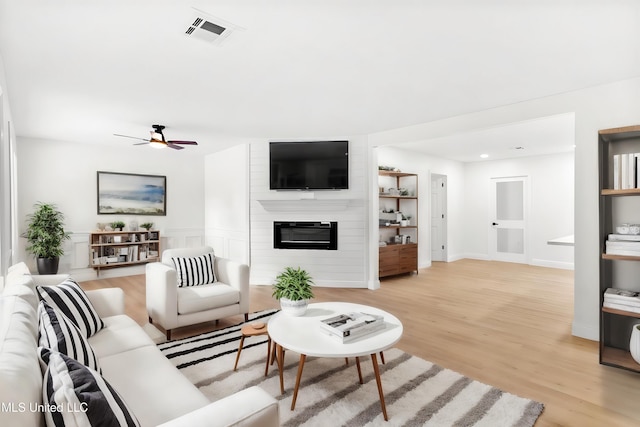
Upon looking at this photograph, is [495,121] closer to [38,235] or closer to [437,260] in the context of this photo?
[437,260]

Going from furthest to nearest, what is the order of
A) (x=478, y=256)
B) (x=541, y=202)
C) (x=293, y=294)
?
(x=478, y=256), (x=541, y=202), (x=293, y=294)

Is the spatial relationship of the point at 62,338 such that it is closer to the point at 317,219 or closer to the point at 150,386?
the point at 150,386

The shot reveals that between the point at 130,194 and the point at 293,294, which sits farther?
the point at 130,194

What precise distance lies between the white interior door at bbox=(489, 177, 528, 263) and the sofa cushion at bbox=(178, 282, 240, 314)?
6.72 metres

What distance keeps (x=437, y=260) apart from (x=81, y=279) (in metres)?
7.33

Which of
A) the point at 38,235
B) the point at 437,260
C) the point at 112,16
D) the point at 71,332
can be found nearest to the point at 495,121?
the point at 112,16

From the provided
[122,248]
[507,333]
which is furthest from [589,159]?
[122,248]

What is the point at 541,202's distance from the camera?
7238mm

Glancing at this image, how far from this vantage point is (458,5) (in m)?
1.91

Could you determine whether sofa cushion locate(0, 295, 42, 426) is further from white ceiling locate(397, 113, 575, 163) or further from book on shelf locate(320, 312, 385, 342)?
white ceiling locate(397, 113, 575, 163)

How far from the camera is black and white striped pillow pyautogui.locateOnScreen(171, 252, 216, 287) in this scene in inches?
139

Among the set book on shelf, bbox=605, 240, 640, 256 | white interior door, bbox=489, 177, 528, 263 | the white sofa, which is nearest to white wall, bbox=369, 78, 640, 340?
book on shelf, bbox=605, 240, 640, 256

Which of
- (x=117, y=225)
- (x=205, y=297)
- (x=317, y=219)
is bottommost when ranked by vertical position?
(x=205, y=297)

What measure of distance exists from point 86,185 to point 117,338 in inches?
194
